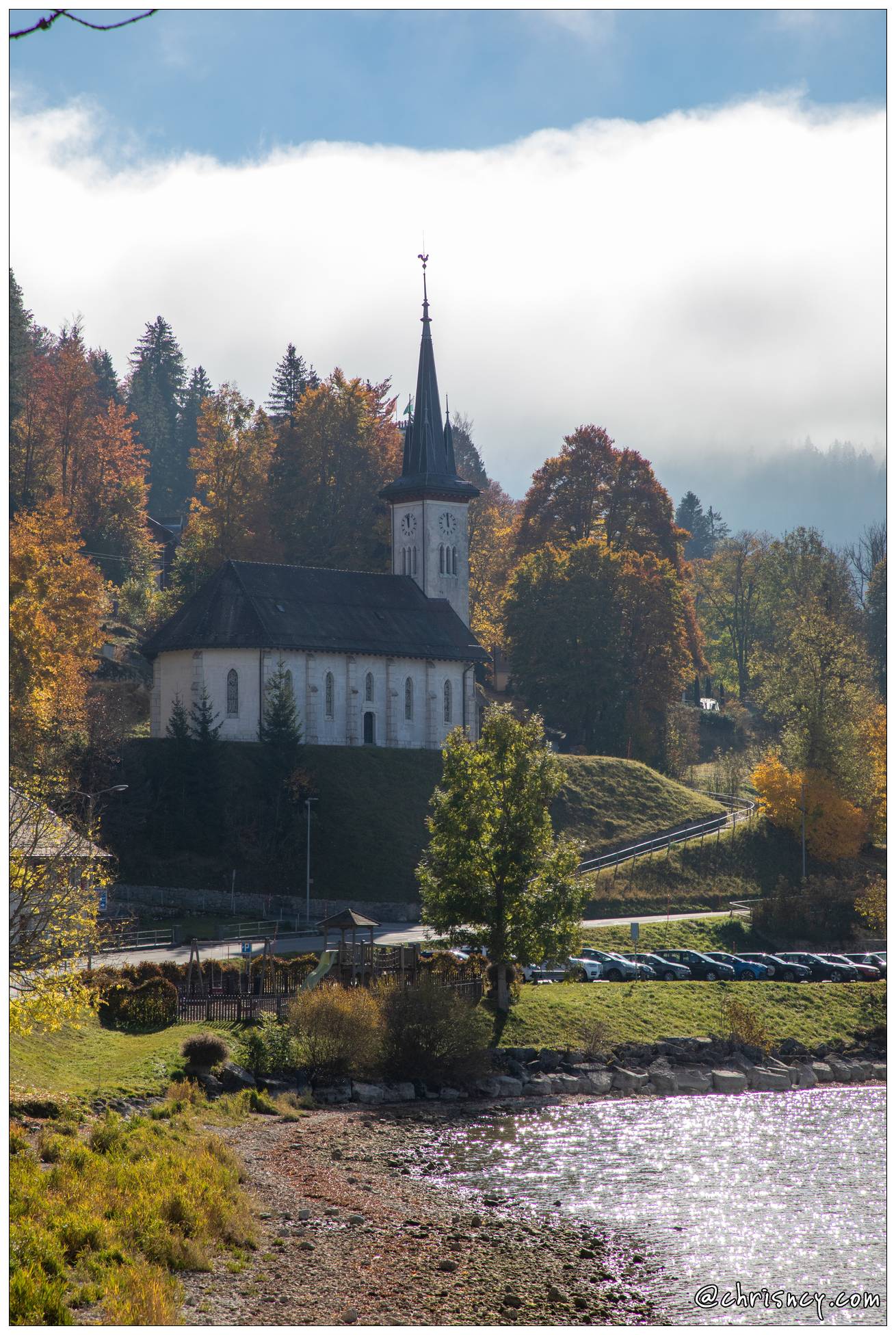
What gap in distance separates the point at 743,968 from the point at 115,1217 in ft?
118

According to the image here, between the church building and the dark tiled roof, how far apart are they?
0.25ft

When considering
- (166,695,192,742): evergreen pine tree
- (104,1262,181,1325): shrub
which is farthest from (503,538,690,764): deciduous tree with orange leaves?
(104,1262,181,1325): shrub

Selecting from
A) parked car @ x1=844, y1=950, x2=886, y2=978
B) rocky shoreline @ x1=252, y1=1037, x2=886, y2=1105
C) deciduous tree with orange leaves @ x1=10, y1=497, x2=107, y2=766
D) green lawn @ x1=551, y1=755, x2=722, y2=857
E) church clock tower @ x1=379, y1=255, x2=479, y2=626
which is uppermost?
church clock tower @ x1=379, y1=255, x2=479, y2=626

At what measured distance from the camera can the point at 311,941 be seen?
52.0 metres

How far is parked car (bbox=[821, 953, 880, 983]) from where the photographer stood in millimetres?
53312

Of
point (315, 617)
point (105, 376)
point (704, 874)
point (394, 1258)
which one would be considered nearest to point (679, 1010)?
point (704, 874)

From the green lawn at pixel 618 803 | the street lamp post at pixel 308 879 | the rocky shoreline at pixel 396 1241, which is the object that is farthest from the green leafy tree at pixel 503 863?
the green lawn at pixel 618 803

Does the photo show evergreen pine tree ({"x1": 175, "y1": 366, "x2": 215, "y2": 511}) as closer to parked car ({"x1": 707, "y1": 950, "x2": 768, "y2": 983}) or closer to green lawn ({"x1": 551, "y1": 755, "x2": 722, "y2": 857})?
green lawn ({"x1": 551, "y1": 755, "x2": 722, "y2": 857})

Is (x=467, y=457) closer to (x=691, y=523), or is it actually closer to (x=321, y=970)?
(x=691, y=523)

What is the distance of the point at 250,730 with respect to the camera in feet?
236

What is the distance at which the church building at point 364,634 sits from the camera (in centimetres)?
7256

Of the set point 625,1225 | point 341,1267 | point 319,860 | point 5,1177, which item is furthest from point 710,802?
point 5,1177

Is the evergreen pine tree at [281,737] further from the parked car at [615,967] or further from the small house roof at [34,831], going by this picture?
the small house roof at [34,831]

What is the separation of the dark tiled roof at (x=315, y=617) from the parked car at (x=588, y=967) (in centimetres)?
2787
